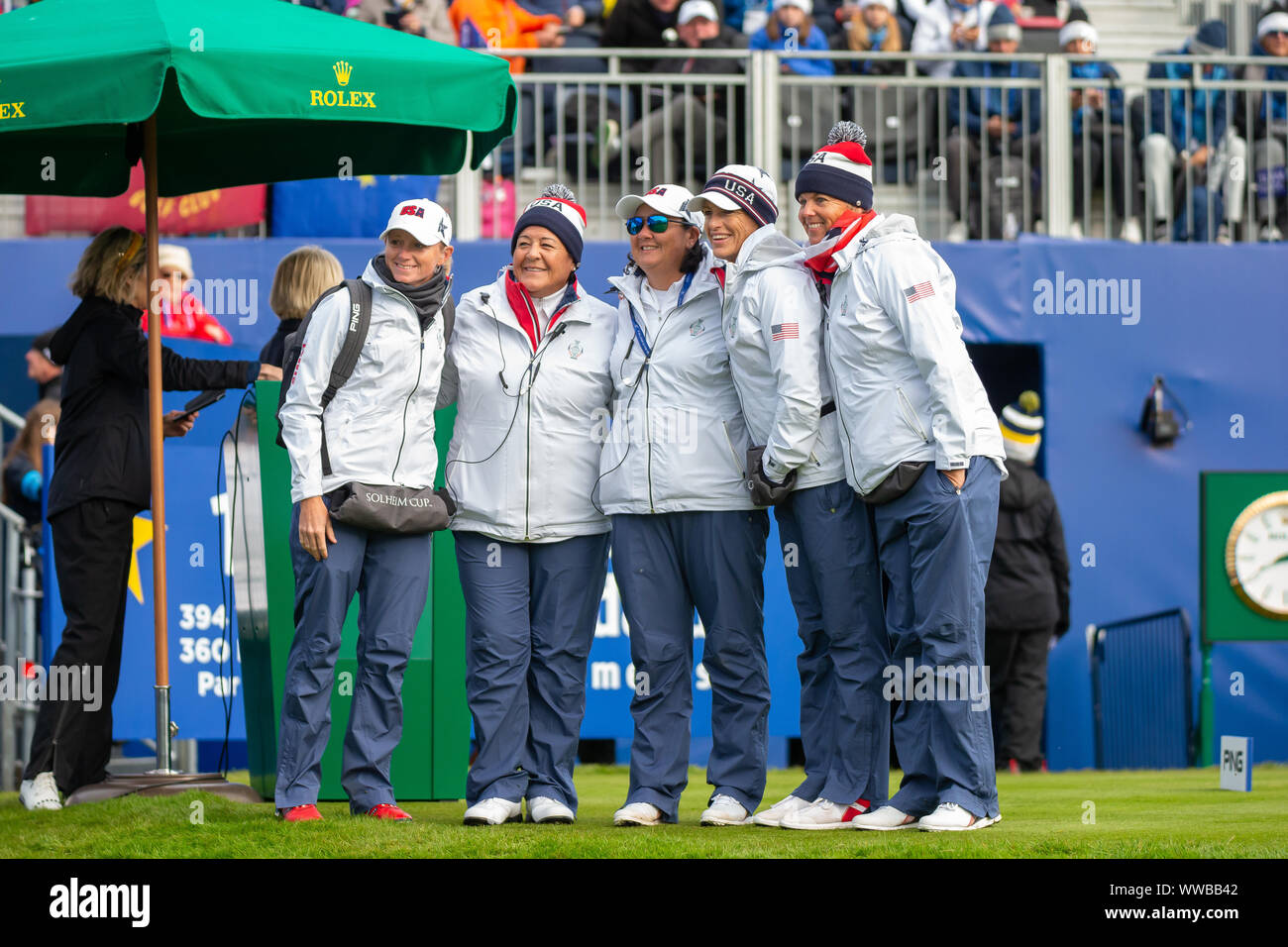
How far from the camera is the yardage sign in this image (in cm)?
723

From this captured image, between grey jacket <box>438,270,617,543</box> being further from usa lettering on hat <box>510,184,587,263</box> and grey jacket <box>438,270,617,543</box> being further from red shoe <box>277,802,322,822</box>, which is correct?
red shoe <box>277,802,322,822</box>

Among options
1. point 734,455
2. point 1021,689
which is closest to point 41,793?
point 734,455

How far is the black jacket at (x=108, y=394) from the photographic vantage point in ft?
20.4

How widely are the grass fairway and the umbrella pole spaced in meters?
0.39

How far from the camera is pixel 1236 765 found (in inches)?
287

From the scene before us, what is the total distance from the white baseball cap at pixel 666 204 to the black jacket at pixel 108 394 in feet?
5.27

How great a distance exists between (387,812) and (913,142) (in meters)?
6.80

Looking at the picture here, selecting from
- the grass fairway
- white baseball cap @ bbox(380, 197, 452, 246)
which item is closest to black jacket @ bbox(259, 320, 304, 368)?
white baseball cap @ bbox(380, 197, 452, 246)

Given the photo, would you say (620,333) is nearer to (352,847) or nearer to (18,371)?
(352,847)

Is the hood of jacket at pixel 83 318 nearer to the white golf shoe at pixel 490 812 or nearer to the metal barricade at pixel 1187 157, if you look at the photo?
the white golf shoe at pixel 490 812

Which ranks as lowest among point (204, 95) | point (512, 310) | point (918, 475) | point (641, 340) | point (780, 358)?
point (918, 475)

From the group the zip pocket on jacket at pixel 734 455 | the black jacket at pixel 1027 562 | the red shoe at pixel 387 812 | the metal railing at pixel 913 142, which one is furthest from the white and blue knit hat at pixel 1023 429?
the red shoe at pixel 387 812

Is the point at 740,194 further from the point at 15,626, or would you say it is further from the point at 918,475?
the point at 15,626
